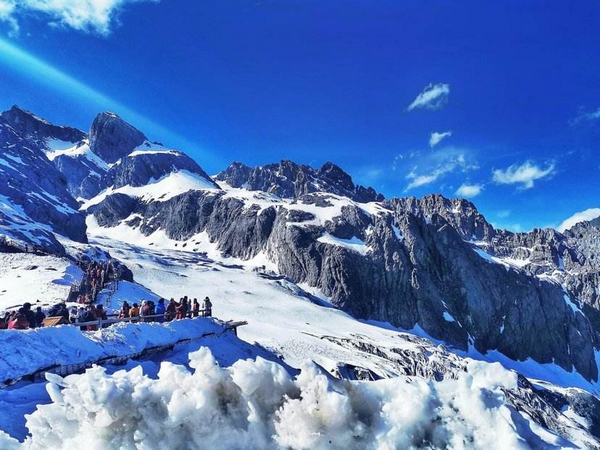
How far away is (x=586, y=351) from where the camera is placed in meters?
142

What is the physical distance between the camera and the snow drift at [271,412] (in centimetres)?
418

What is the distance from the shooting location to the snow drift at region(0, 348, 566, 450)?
4184mm

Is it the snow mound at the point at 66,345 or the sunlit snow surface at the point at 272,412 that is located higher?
the sunlit snow surface at the point at 272,412

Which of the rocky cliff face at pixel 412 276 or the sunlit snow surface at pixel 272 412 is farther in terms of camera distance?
the rocky cliff face at pixel 412 276

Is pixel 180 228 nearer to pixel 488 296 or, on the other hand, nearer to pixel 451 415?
pixel 488 296

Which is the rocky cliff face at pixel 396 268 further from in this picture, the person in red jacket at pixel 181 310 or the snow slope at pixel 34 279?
the person in red jacket at pixel 181 310

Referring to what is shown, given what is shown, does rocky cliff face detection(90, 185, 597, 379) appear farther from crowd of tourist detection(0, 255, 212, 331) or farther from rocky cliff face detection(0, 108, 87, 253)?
crowd of tourist detection(0, 255, 212, 331)

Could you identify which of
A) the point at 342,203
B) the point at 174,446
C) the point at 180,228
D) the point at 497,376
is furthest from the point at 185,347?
the point at 180,228

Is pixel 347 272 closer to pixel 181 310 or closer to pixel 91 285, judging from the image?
pixel 91 285

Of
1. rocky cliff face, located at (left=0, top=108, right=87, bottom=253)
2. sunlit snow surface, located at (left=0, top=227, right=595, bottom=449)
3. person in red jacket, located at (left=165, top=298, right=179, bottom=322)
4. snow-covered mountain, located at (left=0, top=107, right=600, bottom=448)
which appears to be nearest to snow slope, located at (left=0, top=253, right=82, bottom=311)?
person in red jacket, located at (left=165, top=298, right=179, bottom=322)

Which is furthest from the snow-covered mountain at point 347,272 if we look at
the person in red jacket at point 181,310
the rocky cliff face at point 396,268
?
the person in red jacket at point 181,310

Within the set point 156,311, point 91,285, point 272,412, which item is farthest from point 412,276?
point 272,412

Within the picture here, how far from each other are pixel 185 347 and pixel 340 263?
10712cm

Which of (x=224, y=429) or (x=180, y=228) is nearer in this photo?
(x=224, y=429)
